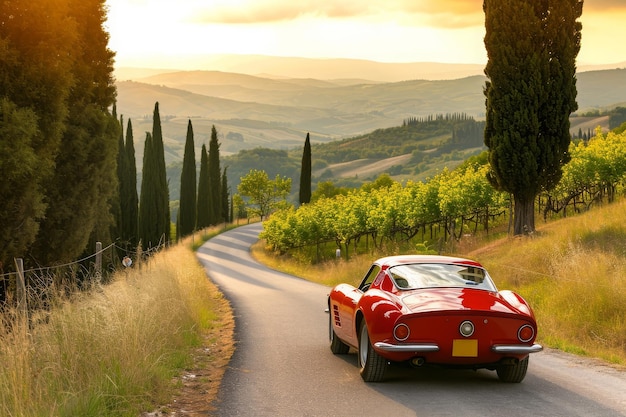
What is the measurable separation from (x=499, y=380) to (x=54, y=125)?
13966 millimetres

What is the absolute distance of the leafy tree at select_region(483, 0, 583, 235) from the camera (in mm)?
30672

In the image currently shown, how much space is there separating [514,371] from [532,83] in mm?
22768

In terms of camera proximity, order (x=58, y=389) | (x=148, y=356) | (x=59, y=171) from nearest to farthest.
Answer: (x=58, y=389) → (x=148, y=356) → (x=59, y=171)

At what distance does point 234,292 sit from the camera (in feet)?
96.4

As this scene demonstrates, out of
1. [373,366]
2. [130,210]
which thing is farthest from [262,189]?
[373,366]

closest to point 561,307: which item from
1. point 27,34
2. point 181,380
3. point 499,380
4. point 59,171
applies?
point 499,380

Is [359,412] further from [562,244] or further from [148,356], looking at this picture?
[562,244]

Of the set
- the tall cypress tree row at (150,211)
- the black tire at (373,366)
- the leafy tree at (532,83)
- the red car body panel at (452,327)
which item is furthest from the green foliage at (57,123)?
the tall cypress tree row at (150,211)

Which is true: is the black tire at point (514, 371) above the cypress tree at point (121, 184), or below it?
above

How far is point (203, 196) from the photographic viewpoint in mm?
86312

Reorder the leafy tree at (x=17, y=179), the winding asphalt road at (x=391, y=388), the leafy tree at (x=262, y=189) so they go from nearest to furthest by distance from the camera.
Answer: the winding asphalt road at (x=391, y=388)
the leafy tree at (x=17, y=179)
the leafy tree at (x=262, y=189)

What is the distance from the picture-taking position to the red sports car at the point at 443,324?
9148 mm

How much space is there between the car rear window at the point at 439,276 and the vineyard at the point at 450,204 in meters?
24.5

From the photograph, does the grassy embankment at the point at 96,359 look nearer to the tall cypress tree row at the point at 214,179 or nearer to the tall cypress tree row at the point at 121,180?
the tall cypress tree row at the point at 121,180
